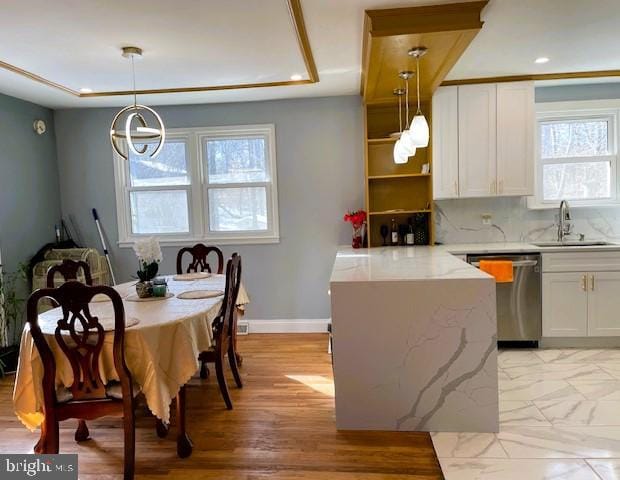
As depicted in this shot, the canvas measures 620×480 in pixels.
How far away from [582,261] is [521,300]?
0.59 metres

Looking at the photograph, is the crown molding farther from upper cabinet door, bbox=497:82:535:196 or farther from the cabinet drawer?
the cabinet drawer

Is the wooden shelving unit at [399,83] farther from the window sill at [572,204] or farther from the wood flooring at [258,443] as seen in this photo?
the wood flooring at [258,443]

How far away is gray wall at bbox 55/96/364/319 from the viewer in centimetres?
433

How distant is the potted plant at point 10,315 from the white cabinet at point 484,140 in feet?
13.0

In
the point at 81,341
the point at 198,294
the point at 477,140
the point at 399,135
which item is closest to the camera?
the point at 81,341

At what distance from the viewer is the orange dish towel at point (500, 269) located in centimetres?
343

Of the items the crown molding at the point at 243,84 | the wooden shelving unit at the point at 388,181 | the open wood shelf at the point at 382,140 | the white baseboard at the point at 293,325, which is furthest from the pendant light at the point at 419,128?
the white baseboard at the point at 293,325

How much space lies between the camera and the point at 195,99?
4230 mm

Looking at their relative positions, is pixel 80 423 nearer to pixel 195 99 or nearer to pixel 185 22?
pixel 185 22

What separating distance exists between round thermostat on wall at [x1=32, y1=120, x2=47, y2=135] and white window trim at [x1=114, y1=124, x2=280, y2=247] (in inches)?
28.1

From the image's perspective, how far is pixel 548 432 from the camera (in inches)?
93.1

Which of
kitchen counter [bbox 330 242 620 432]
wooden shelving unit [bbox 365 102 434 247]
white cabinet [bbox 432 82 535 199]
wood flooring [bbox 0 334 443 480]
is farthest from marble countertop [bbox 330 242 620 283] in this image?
wood flooring [bbox 0 334 443 480]

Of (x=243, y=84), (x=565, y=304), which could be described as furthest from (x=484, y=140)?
(x=243, y=84)

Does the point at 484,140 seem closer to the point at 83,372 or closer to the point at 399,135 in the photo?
the point at 399,135
